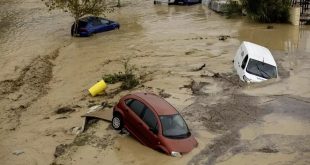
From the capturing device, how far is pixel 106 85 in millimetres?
21344

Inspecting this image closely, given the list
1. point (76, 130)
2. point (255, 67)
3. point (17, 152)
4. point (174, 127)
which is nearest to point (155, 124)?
point (174, 127)

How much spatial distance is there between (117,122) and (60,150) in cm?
190

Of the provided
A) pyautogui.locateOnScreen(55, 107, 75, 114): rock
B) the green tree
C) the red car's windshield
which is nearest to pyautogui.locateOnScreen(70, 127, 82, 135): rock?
pyautogui.locateOnScreen(55, 107, 75, 114): rock

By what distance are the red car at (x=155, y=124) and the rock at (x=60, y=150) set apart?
5.75 ft

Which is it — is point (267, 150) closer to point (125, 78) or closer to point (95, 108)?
point (95, 108)

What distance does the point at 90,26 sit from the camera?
32.2 m

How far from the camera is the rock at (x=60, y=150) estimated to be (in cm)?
1517

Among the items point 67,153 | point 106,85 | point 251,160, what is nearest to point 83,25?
point 106,85

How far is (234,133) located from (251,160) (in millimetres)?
1805

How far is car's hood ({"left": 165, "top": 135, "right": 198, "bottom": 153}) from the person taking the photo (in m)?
14.4

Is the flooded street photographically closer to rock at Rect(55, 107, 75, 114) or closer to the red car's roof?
rock at Rect(55, 107, 75, 114)

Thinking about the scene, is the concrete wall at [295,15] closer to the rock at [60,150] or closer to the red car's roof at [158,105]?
the red car's roof at [158,105]

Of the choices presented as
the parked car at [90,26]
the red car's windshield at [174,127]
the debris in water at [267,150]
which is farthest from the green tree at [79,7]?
the debris in water at [267,150]

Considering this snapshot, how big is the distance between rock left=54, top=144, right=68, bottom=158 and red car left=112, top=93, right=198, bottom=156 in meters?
1.75
